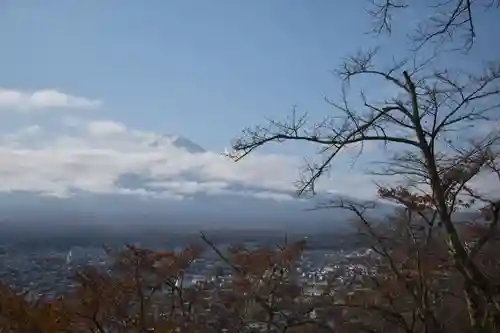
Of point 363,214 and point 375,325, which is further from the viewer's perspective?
point 375,325

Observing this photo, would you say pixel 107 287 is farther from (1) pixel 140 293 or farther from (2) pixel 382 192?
(2) pixel 382 192

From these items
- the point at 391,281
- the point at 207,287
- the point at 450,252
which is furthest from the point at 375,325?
the point at 207,287

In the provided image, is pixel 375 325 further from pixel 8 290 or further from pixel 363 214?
pixel 8 290

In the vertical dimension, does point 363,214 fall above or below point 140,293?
above

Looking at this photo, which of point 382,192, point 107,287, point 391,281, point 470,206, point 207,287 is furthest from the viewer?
point 207,287

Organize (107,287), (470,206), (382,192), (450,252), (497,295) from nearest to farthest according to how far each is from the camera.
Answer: (497,295), (450,252), (470,206), (382,192), (107,287)

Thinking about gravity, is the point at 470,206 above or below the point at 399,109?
below

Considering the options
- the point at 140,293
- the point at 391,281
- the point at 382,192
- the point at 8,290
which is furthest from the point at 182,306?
the point at 382,192

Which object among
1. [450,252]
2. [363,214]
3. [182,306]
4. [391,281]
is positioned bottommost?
[182,306]

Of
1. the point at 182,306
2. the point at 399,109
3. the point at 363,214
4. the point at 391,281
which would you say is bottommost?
the point at 182,306
